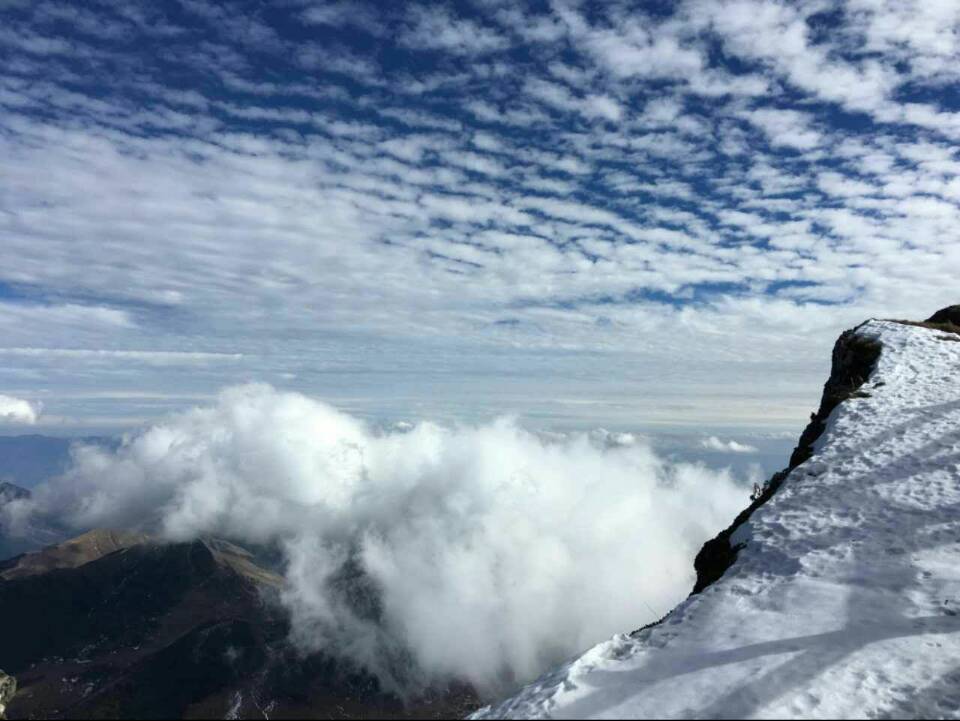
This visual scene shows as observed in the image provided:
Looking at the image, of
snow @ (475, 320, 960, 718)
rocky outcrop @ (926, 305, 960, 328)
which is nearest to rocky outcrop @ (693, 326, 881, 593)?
snow @ (475, 320, 960, 718)

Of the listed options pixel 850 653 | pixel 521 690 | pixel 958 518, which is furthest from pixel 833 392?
pixel 521 690

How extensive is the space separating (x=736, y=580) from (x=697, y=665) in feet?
16.4

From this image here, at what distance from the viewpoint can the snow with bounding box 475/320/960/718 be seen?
39.1 ft

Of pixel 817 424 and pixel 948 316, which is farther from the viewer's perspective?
pixel 948 316

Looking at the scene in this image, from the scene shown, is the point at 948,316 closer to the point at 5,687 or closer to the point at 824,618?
the point at 824,618

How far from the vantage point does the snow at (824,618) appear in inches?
470

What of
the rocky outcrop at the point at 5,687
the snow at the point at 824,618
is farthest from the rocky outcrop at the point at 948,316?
the rocky outcrop at the point at 5,687

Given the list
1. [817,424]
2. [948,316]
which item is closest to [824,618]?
[817,424]

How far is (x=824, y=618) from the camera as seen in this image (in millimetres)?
14586

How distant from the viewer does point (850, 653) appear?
43.0ft

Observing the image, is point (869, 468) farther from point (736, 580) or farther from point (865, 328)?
point (865, 328)

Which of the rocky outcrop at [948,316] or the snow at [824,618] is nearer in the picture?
the snow at [824,618]

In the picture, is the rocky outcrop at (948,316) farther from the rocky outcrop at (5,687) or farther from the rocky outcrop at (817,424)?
the rocky outcrop at (5,687)

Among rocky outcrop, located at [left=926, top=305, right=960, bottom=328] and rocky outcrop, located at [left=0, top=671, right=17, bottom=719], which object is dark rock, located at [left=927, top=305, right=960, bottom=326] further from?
rocky outcrop, located at [left=0, top=671, right=17, bottom=719]
